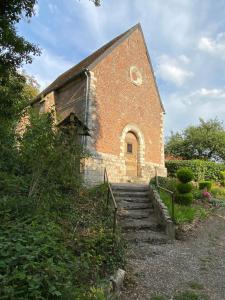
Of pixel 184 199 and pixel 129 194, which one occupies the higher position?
pixel 129 194

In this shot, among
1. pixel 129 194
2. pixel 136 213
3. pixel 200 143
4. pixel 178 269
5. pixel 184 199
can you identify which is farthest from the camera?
pixel 200 143

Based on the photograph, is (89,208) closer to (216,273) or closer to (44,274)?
(216,273)

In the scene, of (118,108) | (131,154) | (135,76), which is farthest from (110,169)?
(135,76)

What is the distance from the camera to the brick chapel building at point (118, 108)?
46.8 ft

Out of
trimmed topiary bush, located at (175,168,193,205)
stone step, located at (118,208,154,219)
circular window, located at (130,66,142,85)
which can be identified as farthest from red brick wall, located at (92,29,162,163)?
stone step, located at (118,208,154,219)

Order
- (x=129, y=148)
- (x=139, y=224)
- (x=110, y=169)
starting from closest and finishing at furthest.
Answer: (x=139, y=224), (x=110, y=169), (x=129, y=148)

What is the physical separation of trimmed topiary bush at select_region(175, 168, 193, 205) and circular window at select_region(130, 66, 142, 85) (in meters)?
7.62

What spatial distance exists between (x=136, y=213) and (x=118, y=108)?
7800 mm

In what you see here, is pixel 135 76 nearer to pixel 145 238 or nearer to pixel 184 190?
pixel 184 190

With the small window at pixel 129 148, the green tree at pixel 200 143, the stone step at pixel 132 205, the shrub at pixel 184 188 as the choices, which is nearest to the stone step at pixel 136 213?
the stone step at pixel 132 205

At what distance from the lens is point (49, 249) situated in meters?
4.19

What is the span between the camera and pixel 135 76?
1711 cm

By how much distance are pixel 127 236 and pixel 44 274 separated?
4.34 metres

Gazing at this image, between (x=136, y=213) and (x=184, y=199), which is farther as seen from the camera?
(x=184, y=199)
